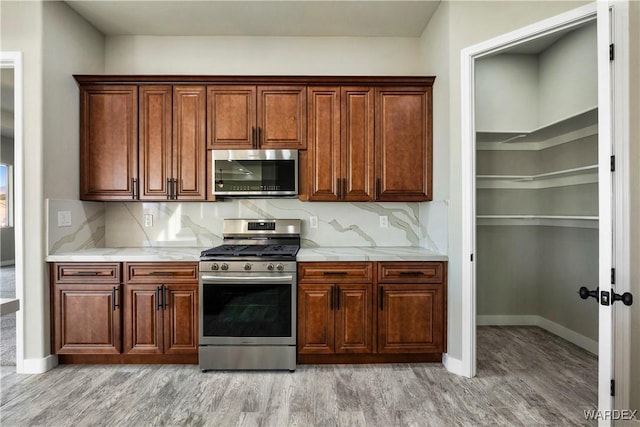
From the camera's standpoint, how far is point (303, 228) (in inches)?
135

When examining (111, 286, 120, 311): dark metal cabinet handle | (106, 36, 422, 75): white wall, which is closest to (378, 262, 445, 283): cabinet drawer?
(106, 36, 422, 75): white wall

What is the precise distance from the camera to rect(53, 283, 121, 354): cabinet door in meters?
2.75

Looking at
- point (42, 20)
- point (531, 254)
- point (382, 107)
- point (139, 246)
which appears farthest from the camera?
point (531, 254)

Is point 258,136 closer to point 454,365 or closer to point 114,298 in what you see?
point 114,298

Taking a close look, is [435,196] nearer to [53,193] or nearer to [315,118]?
[315,118]

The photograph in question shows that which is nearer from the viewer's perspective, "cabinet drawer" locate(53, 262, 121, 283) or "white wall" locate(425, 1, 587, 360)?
"white wall" locate(425, 1, 587, 360)

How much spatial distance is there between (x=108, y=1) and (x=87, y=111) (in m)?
0.90

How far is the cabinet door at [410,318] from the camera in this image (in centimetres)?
281

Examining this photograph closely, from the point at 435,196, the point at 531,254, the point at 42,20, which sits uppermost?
the point at 42,20

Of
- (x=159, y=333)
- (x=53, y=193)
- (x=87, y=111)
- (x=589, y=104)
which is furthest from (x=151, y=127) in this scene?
(x=589, y=104)

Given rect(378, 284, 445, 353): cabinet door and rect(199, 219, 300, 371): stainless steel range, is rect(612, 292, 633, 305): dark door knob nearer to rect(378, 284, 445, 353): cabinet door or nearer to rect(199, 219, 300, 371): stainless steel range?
rect(378, 284, 445, 353): cabinet door

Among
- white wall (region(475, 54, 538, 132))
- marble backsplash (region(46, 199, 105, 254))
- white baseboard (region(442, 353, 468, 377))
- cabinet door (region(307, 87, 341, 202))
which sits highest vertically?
white wall (region(475, 54, 538, 132))

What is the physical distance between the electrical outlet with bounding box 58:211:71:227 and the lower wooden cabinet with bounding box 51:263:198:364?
1.22 feet

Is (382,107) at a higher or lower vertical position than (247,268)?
higher
